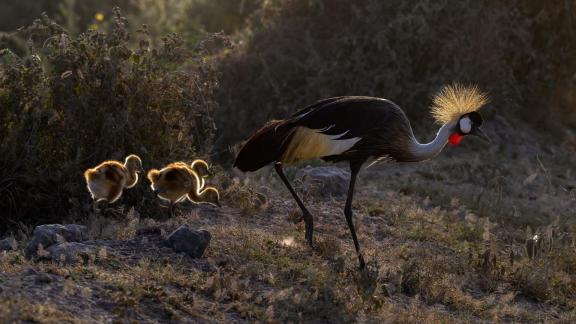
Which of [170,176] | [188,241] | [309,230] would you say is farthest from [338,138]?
[188,241]

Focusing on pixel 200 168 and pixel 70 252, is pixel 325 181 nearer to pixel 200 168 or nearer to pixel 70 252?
pixel 200 168

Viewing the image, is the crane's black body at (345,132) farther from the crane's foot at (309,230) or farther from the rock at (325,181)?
the rock at (325,181)

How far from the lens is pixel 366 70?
1305cm

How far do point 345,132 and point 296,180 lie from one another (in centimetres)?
223

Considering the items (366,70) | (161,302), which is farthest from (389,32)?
(161,302)

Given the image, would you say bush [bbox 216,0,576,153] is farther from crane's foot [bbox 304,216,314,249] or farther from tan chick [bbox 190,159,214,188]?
crane's foot [bbox 304,216,314,249]

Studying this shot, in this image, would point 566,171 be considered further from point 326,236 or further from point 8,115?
point 8,115

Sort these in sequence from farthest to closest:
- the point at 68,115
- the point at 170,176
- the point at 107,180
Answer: the point at 68,115
the point at 170,176
the point at 107,180

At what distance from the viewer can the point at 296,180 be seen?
942 centimetres

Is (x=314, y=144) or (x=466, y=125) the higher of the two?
(x=466, y=125)

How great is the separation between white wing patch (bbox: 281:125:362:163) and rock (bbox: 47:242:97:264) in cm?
181

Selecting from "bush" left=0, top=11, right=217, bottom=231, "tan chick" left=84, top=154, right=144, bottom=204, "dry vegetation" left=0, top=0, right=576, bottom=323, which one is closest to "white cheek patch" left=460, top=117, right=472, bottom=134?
"dry vegetation" left=0, top=0, right=576, bottom=323

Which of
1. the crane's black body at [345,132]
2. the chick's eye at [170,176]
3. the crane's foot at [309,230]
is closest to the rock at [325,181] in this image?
the crane's foot at [309,230]

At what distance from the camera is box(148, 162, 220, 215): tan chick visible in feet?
24.9
